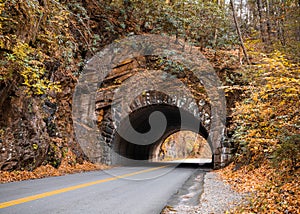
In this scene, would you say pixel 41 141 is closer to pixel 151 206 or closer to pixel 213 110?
pixel 151 206

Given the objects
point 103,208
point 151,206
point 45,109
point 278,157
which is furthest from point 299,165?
point 45,109

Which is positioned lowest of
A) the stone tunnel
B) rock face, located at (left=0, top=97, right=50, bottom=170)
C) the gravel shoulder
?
the gravel shoulder

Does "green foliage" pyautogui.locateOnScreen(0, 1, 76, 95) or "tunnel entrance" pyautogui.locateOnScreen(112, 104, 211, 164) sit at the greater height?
"green foliage" pyautogui.locateOnScreen(0, 1, 76, 95)

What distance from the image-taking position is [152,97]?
14.8 m

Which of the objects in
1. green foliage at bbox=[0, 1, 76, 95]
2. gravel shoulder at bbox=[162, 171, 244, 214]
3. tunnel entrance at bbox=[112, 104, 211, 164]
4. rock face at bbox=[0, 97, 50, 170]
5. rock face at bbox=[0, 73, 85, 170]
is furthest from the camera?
tunnel entrance at bbox=[112, 104, 211, 164]

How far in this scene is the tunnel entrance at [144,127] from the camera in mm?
15438

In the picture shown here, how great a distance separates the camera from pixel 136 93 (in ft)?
48.6

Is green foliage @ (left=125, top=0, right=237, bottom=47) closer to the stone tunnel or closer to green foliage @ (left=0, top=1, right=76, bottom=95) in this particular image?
the stone tunnel

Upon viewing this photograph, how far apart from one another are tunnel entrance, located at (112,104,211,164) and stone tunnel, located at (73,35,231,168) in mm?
117

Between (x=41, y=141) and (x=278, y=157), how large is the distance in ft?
24.8

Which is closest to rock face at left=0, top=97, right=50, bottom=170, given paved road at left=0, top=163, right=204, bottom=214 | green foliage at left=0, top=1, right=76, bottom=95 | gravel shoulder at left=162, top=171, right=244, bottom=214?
green foliage at left=0, top=1, right=76, bottom=95

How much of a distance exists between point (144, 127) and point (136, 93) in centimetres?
539

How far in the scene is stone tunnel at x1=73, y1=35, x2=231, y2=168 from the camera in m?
13.8

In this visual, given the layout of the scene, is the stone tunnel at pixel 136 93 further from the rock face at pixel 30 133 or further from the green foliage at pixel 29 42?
the green foliage at pixel 29 42
